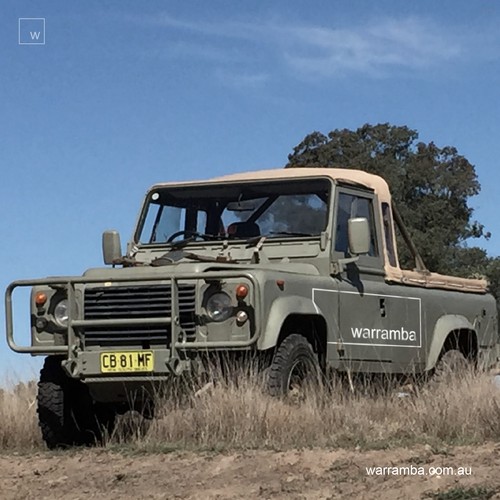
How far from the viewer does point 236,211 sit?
12.5 m

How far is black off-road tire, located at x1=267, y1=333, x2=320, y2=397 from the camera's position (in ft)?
34.9

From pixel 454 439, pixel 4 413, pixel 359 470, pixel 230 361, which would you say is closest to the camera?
pixel 359 470

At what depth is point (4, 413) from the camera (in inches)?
483

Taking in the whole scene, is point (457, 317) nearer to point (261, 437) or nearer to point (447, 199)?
point (261, 437)

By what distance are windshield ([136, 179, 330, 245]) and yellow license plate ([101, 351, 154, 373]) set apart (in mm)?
1959

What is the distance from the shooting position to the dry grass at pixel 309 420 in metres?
9.94

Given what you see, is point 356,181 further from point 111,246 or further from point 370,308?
point 111,246

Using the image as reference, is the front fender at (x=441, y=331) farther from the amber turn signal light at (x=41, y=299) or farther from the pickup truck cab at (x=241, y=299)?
the amber turn signal light at (x=41, y=299)

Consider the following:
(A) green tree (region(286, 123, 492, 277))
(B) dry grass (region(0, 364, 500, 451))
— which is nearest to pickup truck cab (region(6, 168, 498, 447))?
(B) dry grass (region(0, 364, 500, 451))

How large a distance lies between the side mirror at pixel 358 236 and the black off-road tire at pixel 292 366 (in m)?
0.96

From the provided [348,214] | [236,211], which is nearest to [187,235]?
[236,211]

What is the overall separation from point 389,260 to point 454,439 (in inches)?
134

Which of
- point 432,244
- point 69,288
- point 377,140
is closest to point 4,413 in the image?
point 69,288

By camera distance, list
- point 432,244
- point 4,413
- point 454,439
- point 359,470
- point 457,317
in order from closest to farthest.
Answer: point 359,470 → point 454,439 → point 4,413 → point 457,317 → point 432,244
